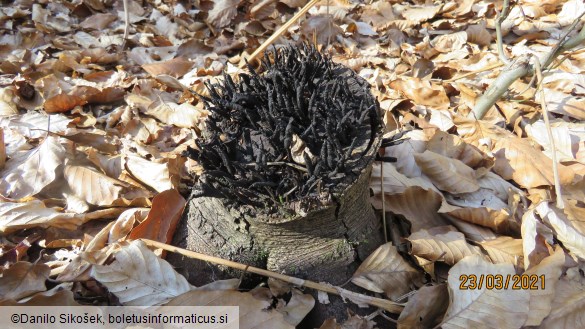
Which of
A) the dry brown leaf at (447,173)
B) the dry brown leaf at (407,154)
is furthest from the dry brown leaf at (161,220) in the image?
the dry brown leaf at (447,173)

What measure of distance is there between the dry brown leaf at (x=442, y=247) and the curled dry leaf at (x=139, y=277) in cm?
80

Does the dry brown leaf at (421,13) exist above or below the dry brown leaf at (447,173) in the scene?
above

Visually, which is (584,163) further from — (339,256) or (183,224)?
(183,224)

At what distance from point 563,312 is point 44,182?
2.02 metres

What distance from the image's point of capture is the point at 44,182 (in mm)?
1816

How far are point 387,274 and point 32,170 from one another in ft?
5.06

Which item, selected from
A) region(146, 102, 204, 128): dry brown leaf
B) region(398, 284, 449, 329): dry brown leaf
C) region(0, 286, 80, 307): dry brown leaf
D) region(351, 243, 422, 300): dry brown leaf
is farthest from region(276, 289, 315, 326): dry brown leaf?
region(146, 102, 204, 128): dry brown leaf

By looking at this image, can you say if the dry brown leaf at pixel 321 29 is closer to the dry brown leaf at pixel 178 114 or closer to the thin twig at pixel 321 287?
the dry brown leaf at pixel 178 114

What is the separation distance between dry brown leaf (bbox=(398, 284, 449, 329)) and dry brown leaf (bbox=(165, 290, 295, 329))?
36 centimetres

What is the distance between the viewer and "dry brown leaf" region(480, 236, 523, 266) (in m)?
1.53

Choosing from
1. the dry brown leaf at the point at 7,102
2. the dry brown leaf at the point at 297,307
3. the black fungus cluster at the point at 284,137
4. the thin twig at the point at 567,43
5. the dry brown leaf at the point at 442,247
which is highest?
the thin twig at the point at 567,43

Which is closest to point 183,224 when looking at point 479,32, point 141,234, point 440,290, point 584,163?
point 141,234

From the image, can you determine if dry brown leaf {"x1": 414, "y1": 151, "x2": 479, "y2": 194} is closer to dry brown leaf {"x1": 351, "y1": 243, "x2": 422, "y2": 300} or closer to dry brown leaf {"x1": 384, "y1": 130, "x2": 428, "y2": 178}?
dry brown leaf {"x1": 384, "y1": 130, "x2": 428, "y2": 178}

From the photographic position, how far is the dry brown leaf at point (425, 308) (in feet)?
4.33
